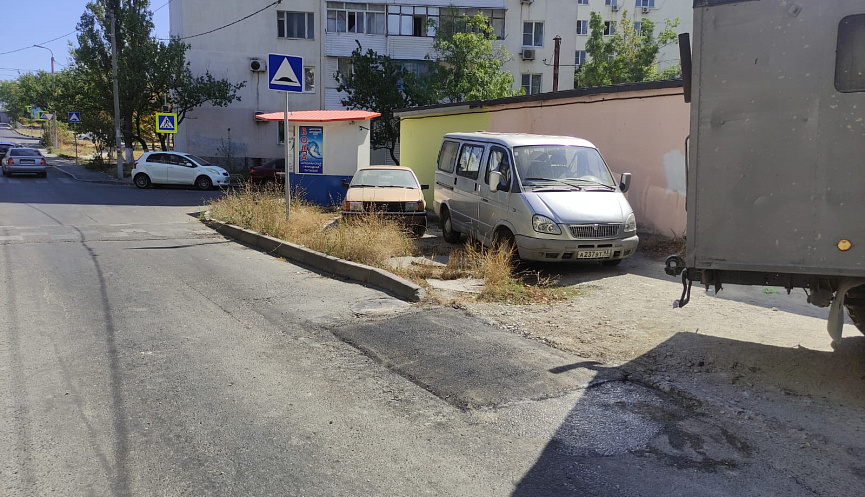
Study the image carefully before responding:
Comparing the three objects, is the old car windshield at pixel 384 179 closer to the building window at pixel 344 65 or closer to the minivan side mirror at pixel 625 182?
the minivan side mirror at pixel 625 182

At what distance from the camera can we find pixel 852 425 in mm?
4266

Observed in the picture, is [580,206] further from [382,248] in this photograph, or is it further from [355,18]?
[355,18]

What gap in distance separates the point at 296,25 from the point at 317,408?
36106 millimetres

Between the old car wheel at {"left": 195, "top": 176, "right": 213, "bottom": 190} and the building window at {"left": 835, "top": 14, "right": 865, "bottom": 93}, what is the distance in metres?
26.3

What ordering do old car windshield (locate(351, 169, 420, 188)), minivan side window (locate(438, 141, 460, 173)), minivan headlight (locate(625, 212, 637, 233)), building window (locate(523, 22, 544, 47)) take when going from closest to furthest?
minivan headlight (locate(625, 212, 637, 233)) → minivan side window (locate(438, 141, 460, 173)) → old car windshield (locate(351, 169, 420, 188)) → building window (locate(523, 22, 544, 47))

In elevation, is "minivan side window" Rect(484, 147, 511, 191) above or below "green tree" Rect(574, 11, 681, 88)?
below

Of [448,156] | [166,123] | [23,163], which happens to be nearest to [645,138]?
[448,156]

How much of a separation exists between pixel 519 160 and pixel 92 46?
32028 millimetres

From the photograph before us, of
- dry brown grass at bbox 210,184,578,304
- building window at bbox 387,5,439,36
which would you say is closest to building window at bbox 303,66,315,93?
building window at bbox 387,5,439,36

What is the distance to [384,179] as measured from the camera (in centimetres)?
1355

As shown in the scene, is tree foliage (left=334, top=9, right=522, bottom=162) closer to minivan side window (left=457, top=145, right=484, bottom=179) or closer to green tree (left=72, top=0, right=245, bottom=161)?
green tree (left=72, top=0, right=245, bottom=161)

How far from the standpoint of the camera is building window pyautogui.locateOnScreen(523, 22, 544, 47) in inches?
1555

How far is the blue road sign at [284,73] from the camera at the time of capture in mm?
11438

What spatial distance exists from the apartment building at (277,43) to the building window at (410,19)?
0.18 ft
